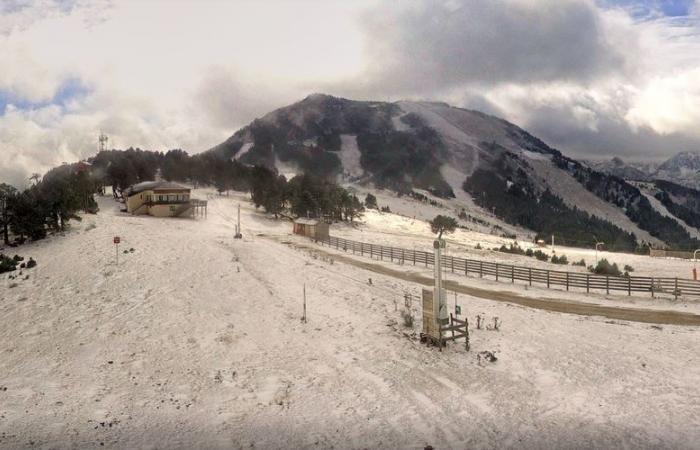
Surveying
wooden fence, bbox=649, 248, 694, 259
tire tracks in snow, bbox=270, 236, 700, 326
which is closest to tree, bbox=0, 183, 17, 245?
tire tracks in snow, bbox=270, 236, 700, 326

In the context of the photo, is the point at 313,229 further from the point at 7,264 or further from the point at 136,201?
the point at 7,264

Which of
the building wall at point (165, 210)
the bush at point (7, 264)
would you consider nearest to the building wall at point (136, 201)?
the building wall at point (165, 210)

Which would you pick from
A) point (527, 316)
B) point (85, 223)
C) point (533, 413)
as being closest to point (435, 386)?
point (533, 413)

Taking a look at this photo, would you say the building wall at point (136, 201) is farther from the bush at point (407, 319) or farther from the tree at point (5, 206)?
the bush at point (407, 319)

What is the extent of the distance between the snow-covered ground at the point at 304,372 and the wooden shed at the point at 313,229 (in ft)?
105

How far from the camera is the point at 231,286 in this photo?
28.4 meters

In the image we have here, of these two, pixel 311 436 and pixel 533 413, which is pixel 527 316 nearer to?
pixel 533 413

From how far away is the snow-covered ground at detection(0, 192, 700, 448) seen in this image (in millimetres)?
13227

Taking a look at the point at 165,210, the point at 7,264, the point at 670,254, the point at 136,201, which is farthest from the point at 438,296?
the point at 136,201

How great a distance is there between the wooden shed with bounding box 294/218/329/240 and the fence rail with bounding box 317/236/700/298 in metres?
13.5

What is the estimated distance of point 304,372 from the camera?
682 inches

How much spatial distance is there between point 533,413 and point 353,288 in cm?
1672

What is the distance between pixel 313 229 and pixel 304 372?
4751 centimetres

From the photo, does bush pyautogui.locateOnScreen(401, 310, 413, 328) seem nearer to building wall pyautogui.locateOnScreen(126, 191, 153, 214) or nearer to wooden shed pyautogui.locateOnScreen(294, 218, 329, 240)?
wooden shed pyautogui.locateOnScreen(294, 218, 329, 240)
